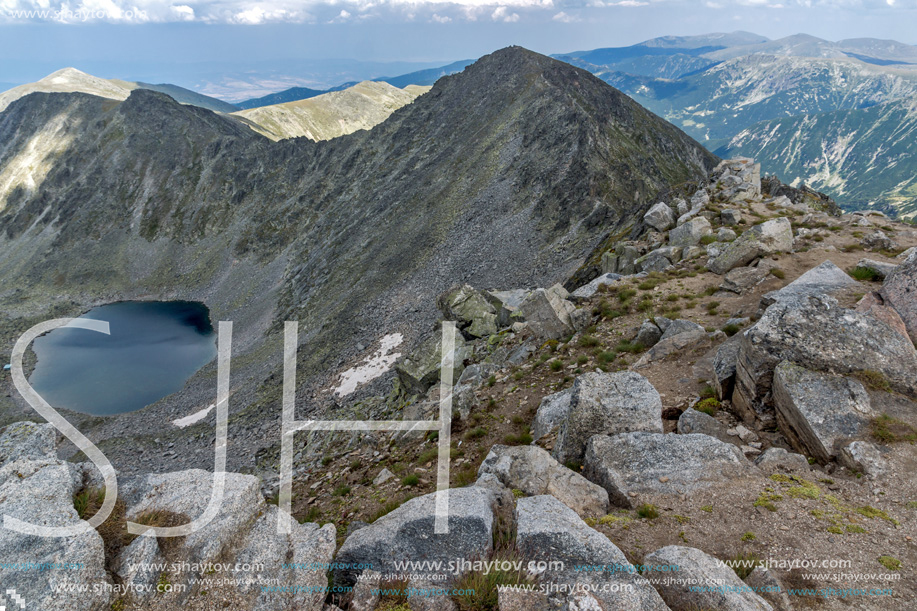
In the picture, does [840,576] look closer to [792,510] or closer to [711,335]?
[792,510]

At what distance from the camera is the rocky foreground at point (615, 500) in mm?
6801

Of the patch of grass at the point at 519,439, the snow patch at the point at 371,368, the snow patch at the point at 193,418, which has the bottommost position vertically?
the snow patch at the point at 193,418

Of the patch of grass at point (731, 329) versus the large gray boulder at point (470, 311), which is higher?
the patch of grass at point (731, 329)

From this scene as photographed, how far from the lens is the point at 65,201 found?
111188 millimetres

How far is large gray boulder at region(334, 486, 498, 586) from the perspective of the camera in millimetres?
7843

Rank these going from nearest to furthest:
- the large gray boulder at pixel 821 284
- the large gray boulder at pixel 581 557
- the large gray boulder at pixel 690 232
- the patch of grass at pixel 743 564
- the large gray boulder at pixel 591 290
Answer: the large gray boulder at pixel 581 557 < the patch of grass at pixel 743 564 < the large gray boulder at pixel 821 284 < the large gray boulder at pixel 591 290 < the large gray boulder at pixel 690 232

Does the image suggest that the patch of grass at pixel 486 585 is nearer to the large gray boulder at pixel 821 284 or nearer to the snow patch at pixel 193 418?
the large gray boulder at pixel 821 284

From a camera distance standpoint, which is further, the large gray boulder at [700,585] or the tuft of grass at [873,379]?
the tuft of grass at [873,379]

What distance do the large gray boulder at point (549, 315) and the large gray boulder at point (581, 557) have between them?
13.5 m

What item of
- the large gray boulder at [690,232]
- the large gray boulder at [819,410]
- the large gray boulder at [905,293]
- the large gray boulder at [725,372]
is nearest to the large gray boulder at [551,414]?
the large gray boulder at [725,372]

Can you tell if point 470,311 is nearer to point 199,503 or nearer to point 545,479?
point 545,479

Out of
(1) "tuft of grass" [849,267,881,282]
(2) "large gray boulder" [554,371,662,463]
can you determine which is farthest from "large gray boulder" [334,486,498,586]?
(1) "tuft of grass" [849,267,881,282]

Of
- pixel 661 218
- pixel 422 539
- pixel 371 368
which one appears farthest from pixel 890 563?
pixel 371 368

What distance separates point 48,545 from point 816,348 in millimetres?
16530
